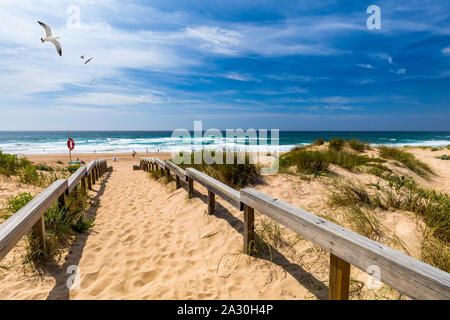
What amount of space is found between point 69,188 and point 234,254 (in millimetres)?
3245

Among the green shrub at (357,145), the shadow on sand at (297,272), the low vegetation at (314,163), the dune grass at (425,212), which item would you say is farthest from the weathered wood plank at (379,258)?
the green shrub at (357,145)

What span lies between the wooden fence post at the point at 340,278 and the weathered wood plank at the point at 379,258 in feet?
0.35

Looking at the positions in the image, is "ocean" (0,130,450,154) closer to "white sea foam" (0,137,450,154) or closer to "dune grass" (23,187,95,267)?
"white sea foam" (0,137,450,154)

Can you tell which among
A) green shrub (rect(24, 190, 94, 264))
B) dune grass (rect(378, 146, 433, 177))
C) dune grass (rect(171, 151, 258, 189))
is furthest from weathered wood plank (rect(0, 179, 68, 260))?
dune grass (rect(378, 146, 433, 177))

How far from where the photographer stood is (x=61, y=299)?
229 centimetres

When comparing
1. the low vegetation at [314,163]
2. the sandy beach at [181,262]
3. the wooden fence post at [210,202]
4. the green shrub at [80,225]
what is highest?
the low vegetation at [314,163]

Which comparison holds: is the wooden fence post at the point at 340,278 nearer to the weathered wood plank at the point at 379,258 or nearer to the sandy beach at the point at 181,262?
the weathered wood plank at the point at 379,258

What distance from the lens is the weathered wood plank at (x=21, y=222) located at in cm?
197

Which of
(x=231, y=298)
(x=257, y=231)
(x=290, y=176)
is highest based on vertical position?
(x=290, y=176)
